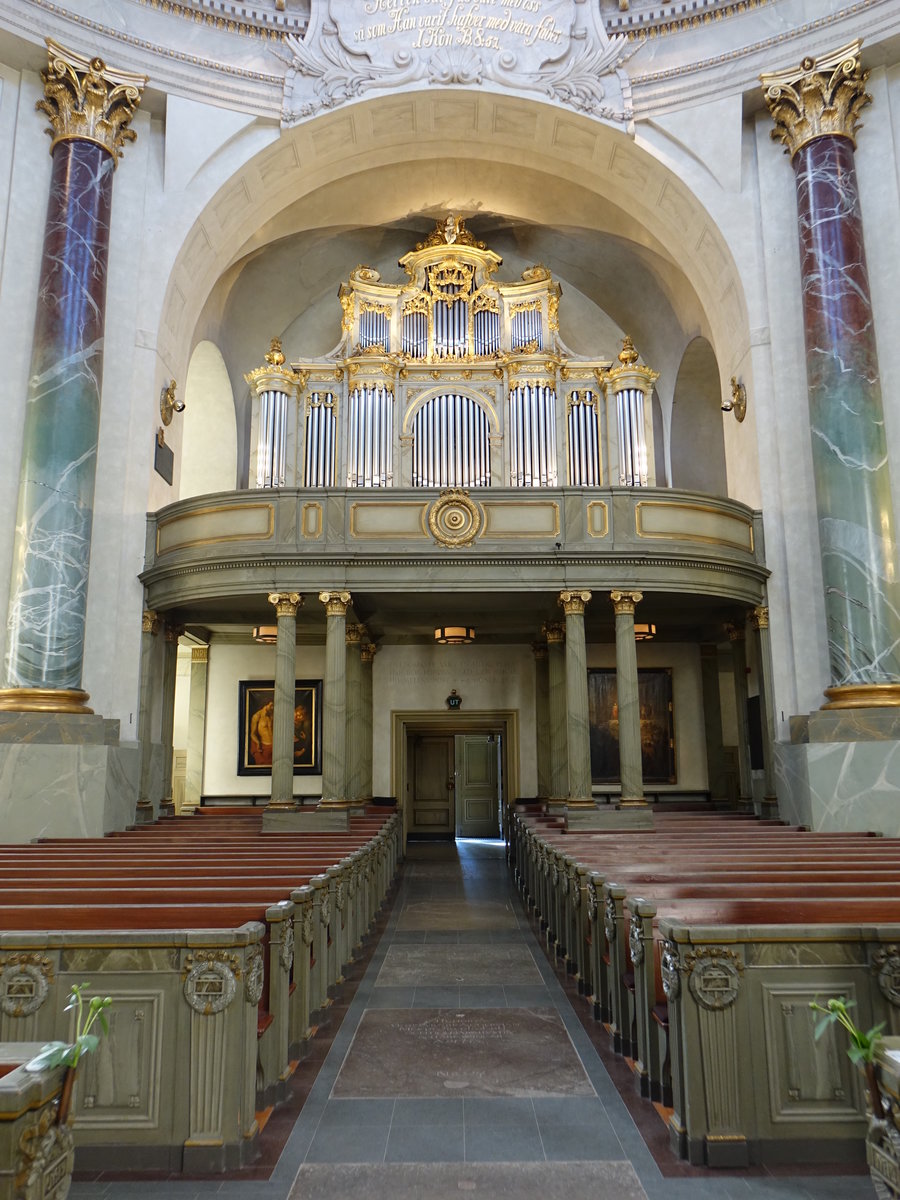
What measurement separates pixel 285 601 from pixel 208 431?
6.26 meters

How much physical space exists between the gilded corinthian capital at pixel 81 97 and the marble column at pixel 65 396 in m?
0.01

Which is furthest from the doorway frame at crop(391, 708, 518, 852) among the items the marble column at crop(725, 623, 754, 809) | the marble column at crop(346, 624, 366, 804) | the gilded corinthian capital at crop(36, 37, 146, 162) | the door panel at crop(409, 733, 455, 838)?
the gilded corinthian capital at crop(36, 37, 146, 162)

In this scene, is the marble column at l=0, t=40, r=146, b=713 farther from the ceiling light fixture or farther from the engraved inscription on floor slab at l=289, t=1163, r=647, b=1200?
the engraved inscription on floor slab at l=289, t=1163, r=647, b=1200

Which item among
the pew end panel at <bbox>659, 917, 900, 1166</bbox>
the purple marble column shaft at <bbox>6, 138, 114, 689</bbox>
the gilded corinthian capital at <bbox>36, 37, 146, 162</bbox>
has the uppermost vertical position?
the gilded corinthian capital at <bbox>36, 37, 146, 162</bbox>

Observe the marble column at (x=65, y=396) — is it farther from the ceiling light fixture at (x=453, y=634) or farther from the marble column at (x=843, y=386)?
the marble column at (x=843, y=386)

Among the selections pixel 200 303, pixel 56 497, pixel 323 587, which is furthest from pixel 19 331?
pixel 323 587

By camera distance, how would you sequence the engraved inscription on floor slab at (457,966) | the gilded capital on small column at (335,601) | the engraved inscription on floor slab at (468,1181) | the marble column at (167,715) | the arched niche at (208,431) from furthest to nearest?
1. the arched niche at (208,431)
2. the marble column at (167,715)
3. the gilded capital on small column at (335,601)
4. the engraved inscription on floor slab at (457,966)
5. the engraved inscription on floor slab at (468,1181)

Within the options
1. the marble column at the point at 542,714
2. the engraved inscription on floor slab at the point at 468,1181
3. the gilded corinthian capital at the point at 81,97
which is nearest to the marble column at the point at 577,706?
the marble column at the point at 542,714

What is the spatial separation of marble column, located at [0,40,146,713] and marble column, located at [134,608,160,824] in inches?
43.1

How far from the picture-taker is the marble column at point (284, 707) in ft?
36.8

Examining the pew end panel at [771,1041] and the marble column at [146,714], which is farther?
the marble column at [146,714]

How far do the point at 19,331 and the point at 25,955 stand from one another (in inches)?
379

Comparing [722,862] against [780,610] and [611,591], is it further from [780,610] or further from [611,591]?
[780,610]

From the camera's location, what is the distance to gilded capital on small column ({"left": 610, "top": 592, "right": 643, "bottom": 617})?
11.4 metres
